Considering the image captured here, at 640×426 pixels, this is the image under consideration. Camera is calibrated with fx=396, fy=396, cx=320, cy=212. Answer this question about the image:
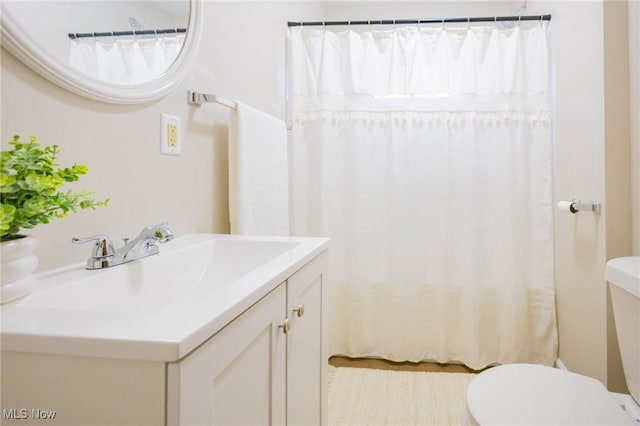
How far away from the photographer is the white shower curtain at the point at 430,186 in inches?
85.4

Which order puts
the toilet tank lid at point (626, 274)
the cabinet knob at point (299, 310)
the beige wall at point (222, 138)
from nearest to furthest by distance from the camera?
the beige wall at point (222, 138), the cabinet knob at point (299, 310), the toilet tank lid at point (626, 274)

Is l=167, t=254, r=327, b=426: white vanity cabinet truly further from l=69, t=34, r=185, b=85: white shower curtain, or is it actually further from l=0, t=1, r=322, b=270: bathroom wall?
l=69, t=34, r=185, b=85: white shower curtain

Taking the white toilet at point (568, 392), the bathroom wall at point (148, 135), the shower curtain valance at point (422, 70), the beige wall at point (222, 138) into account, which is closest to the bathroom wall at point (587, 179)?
the beige wall at point (222, 138)

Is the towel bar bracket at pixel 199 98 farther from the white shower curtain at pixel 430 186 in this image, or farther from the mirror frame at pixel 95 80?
the white shower curtain at pixel 430 186

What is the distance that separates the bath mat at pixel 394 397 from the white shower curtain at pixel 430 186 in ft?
0.49

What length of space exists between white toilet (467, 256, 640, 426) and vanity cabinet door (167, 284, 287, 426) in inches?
23.7

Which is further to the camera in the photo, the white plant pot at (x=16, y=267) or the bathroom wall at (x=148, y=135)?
the bathroom wall at (x=148, y=135)

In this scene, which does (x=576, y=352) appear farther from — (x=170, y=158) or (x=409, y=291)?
(x=170, y=158)

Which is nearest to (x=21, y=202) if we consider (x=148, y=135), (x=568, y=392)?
(x=148, y=135)

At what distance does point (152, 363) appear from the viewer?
452 millimetres

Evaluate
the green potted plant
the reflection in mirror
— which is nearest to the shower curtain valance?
the reflection in mirror

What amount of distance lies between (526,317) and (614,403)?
117cm

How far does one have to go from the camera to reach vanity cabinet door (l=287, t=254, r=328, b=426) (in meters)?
0.91

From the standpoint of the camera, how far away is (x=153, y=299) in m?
0.89
